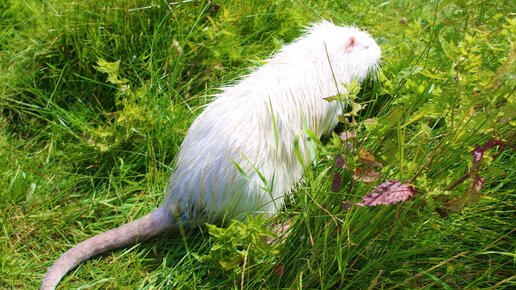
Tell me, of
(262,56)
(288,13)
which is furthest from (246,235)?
(288,13)

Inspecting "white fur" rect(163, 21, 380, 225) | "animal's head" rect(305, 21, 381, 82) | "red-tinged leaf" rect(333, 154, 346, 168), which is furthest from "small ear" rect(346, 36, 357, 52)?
"red-tinged leaf" rect(333, 154, 346, 168)

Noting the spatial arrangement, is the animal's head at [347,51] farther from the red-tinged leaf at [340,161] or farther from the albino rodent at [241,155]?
the red-tinged leaf at [340,161]

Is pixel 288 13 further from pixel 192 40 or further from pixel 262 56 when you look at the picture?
pixel 192 40

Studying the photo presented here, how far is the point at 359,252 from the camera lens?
2258mm

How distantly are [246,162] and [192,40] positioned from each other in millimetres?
1166

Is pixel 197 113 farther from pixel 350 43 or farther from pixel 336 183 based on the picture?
pixel 336 183

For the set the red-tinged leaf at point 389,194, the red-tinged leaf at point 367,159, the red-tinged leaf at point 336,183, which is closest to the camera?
the red-tinged leaf at point 389,194

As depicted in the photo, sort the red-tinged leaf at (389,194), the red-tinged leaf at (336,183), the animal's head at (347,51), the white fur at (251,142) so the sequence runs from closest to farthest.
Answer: the red-tinged leaf at (389,194) < the red-tinged leaf at (336,183) < the white fur at (251,142) < the animal's head at (347,51)

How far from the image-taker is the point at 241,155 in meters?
2.59

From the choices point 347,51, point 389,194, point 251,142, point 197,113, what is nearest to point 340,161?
point 389,194

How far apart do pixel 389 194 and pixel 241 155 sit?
77cm

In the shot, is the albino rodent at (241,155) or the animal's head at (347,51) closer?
the albino rodent at (241,155)

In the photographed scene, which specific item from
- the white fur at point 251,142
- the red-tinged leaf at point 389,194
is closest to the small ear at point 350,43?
the white fur at point 251,142

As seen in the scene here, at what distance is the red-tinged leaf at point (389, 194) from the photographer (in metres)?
1.98
